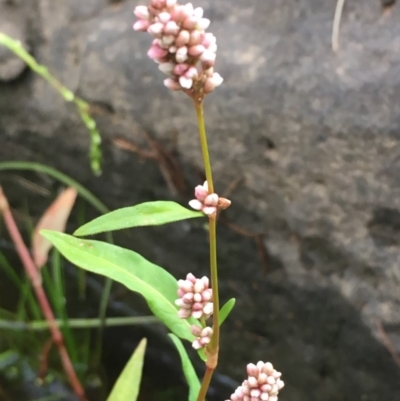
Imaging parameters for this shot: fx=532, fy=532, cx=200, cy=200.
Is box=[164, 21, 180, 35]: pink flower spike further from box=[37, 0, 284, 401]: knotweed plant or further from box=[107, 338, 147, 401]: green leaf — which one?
box=[107, 338, 147, 401]: green leaf

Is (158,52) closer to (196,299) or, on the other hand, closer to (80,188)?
(196,299)

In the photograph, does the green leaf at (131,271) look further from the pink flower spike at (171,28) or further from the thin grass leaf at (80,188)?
the thin grass leaf at (80,188)


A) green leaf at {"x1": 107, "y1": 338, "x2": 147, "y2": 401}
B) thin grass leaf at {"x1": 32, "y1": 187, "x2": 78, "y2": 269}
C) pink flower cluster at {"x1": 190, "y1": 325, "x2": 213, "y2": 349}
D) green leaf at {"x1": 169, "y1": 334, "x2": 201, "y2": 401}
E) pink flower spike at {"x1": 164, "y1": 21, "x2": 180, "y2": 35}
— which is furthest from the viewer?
thin grass leaf at {"x1": 32, "y1": 187, "x2": 78, "y2": 269}

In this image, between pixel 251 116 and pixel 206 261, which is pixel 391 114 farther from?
pixel 206 261

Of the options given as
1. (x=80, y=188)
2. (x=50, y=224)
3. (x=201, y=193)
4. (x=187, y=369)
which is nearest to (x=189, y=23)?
(x=201, y=193)

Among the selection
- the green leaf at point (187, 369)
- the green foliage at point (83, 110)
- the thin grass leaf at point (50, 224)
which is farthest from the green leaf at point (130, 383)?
the green foliage at point (83, 110)

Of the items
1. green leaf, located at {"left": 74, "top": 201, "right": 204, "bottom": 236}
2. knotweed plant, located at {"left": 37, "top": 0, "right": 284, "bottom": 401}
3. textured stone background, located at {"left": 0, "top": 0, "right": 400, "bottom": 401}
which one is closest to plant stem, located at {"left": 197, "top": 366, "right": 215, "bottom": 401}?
knotweed plant, located at {"left": 37, "top": 0, "right": 284, "bottom": 401}
